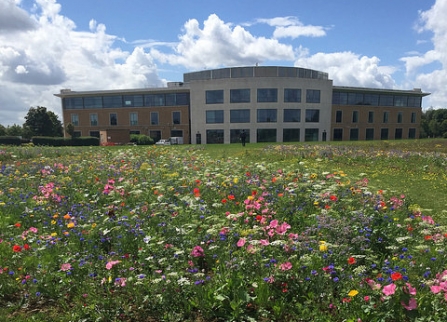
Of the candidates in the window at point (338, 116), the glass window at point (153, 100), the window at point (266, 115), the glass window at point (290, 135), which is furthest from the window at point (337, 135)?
the glass window at point (153, 100)

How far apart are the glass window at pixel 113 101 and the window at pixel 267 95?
27.8 meters

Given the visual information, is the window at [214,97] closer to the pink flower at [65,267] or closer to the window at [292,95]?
the window at [292,95]

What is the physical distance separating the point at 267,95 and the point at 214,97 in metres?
9.58

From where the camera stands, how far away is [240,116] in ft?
182

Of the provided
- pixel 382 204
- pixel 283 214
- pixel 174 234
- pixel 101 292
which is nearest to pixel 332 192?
pixel 382 204

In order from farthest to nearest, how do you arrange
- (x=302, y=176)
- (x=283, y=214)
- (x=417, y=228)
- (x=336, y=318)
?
(x=302, y=176), (x=283, y=214), (x=417, y=228), (x=336, y=318)

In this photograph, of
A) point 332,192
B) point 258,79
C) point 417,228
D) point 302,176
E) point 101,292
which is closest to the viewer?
point 101,292

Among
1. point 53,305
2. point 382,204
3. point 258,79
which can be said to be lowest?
point 53,305

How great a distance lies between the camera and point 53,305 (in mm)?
3219

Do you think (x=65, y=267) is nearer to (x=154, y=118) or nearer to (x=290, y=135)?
(x=290, y=135)

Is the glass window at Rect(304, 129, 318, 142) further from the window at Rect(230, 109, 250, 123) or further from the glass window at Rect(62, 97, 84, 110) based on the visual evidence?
the glass window at Rect(62, 97, 84, 110)

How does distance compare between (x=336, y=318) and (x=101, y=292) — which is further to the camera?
(x=101, y=292)

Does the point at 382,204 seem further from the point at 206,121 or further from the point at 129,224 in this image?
the point at 206,121

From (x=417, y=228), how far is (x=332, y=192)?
1.45m
